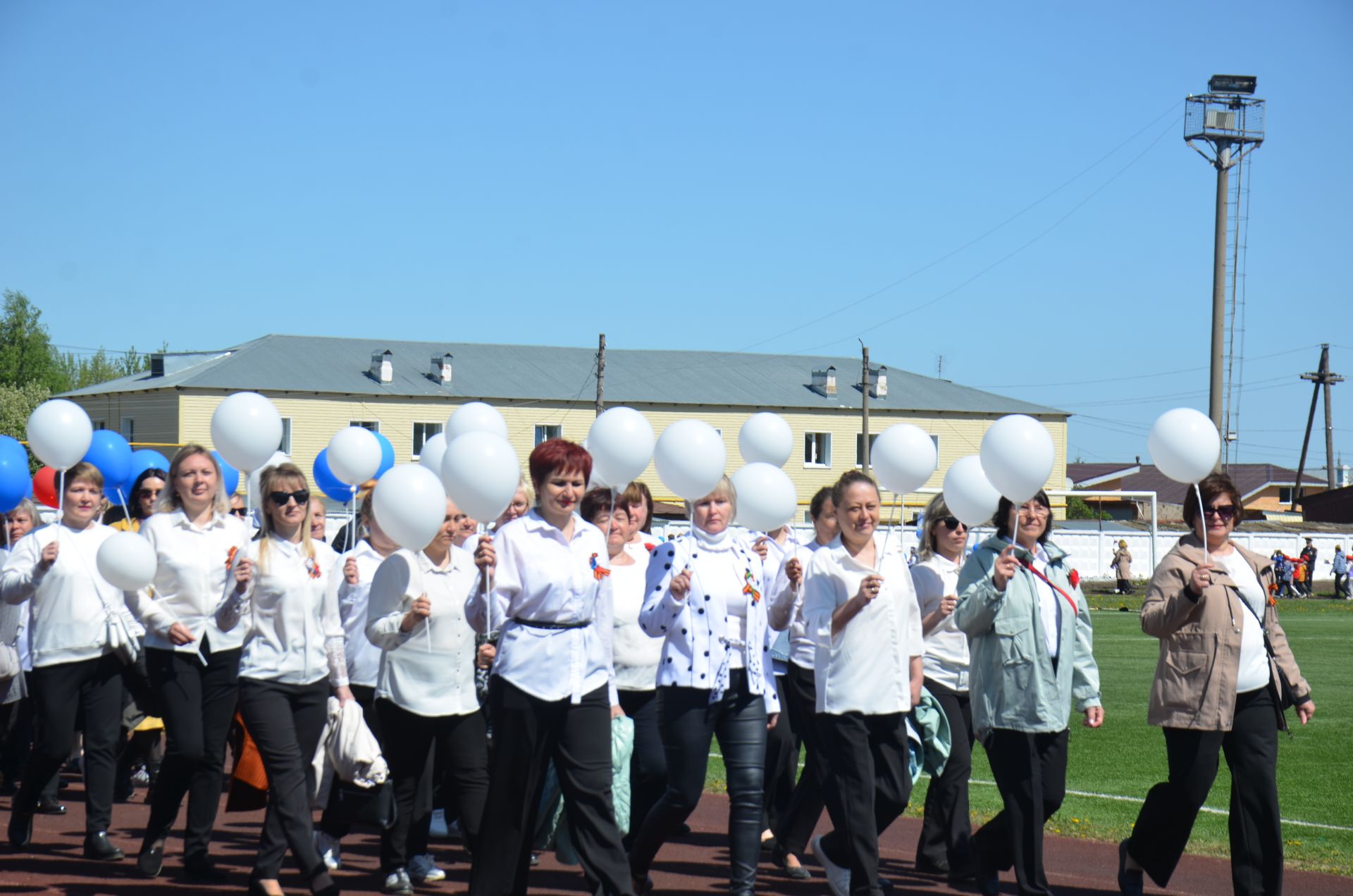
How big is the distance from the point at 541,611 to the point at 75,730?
3.29 m

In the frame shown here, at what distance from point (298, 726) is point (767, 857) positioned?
267 centimetres

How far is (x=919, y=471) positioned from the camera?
749 cm

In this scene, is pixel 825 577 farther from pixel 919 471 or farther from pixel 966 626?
pixel 919 471

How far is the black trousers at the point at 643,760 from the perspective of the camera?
6859 mm

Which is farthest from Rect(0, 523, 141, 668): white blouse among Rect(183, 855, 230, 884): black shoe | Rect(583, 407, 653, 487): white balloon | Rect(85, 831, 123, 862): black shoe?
Rect(583, 407, 653, 487): white balloon

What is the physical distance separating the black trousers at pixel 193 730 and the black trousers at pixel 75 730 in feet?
2.02

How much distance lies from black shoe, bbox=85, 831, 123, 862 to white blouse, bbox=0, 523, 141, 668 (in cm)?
87

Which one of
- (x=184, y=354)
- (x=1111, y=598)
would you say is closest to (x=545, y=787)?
(x=1111, y=598)

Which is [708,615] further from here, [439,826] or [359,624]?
[439,826]

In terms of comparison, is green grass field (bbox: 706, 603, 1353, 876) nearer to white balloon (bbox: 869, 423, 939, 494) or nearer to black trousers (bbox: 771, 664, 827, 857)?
black trousers (bbox: 771, 664, 827, 857)

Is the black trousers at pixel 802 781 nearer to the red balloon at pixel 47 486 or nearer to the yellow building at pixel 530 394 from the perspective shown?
the red balloon at pixel 47 486

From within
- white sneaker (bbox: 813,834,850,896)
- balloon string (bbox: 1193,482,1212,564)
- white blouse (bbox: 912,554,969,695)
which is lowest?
white sneaker (bbox: 813,834,850,896)

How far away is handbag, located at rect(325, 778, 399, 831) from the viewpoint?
22.8ft

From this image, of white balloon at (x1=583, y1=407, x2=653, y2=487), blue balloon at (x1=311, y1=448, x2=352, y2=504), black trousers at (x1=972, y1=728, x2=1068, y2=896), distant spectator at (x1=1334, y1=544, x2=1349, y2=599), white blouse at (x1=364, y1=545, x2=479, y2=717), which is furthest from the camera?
distant spectator at (x1=1334, y1=544, x2=1349, y2=599)
